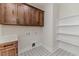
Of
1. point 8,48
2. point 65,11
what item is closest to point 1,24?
point 8,48

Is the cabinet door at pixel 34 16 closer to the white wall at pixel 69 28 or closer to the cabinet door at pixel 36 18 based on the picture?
the cabinet door at pixel 36 18

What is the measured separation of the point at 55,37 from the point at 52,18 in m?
0.47

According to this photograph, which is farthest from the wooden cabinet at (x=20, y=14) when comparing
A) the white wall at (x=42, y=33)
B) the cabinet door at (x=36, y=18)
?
the cabinet door at (x=36, y=18)

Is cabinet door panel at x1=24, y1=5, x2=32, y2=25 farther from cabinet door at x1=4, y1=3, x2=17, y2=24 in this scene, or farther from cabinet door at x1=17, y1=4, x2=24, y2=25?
cabinet door at x1=4, y1=3, x2=17, y2=24

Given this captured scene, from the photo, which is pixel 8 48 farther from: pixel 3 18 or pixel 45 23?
pixel 45 23

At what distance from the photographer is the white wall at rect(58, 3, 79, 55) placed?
215 centimetres

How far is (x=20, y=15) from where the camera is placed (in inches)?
78.9

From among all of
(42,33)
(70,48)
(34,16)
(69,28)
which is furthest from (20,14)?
(70,48)

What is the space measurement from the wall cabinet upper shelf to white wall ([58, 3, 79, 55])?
1.78ft

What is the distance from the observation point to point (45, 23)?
2082mm

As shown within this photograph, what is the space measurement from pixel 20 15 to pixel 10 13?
24 centimetres

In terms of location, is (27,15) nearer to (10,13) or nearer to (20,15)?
(20,15)

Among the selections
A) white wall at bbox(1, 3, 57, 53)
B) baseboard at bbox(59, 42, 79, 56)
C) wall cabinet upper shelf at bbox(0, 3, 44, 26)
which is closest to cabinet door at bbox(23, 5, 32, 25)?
wall cabinet upper shelf at bbox(0, 3, 44, 26)

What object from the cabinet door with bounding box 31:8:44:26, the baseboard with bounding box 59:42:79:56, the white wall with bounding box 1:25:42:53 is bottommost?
the baseboard with bounding box 59:42:79:56
